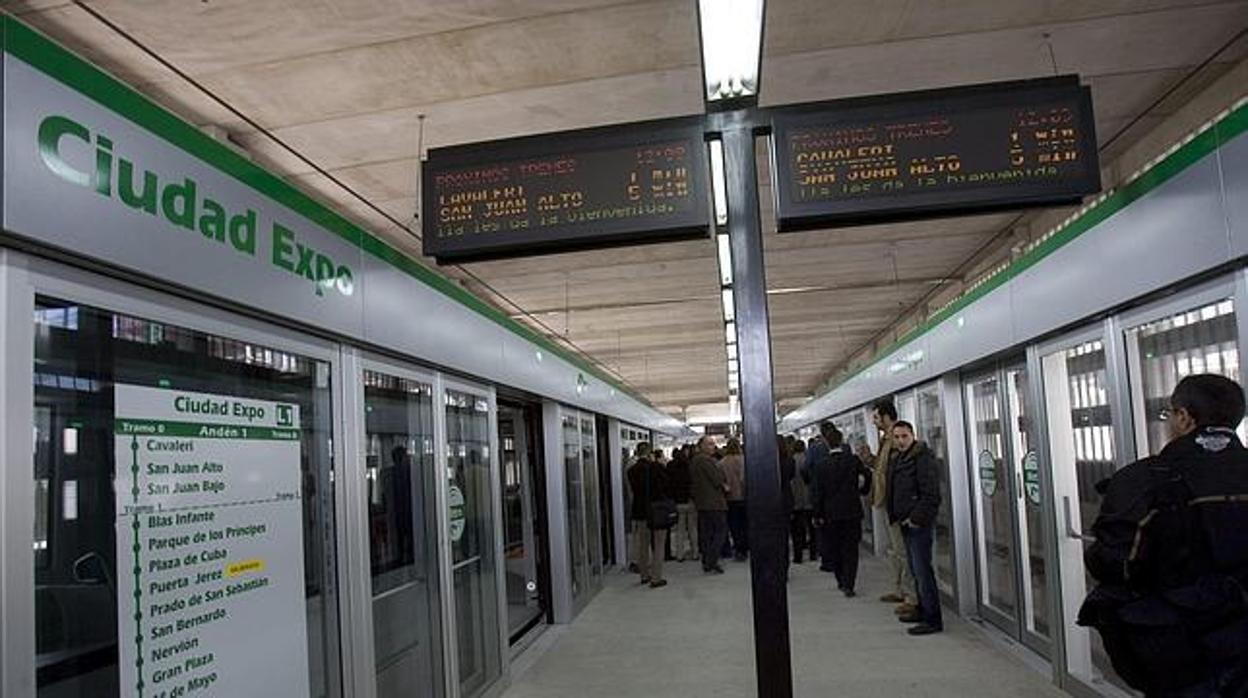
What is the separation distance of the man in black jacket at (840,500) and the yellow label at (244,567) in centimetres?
579

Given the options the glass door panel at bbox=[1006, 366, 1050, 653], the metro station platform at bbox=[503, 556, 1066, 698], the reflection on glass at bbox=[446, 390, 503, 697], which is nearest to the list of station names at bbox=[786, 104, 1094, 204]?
the glass door panel at bbox=[1006, 366, 1050, 653]

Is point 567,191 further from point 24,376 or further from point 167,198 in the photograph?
point 24,376

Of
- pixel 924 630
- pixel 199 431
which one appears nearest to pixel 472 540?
pixel 199 431

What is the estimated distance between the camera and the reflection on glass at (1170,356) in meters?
3.39

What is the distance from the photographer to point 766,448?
2557 millimetres

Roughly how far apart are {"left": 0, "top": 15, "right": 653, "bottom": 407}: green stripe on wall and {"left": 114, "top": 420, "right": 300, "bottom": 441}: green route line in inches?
29.6

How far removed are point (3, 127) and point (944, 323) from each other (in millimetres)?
6120

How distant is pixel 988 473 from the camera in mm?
6418

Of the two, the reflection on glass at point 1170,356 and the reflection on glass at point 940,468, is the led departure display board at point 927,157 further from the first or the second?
the reflection on glass at point 940,468

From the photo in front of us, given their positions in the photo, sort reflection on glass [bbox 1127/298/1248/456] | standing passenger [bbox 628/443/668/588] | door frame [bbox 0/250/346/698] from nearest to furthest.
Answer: door frame [bbox 0/250/346/698]
reflection on glass [bbox 1127/298/1248/456]
standing passenger [bbox 628/443/668/588]

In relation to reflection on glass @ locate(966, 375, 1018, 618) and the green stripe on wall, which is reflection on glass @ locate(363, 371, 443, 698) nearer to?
the green stripe on wall

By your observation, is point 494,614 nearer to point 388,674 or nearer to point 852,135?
point 388,674

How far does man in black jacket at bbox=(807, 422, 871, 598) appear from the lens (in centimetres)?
783

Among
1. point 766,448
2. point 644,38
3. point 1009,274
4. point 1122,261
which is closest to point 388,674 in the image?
point 766,448
